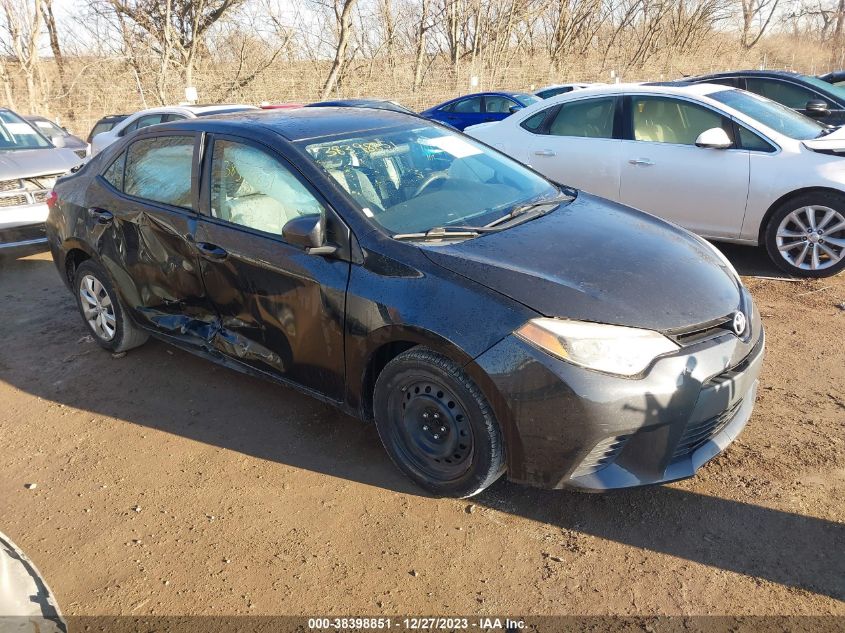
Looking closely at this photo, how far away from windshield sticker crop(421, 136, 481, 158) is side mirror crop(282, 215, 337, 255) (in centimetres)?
109

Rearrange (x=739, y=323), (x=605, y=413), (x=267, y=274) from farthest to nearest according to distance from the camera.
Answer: (x=267, y=274) → (x=739, y=323) → (x=605, y=413)

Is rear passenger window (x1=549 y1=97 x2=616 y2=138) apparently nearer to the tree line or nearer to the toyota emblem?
the toyota emblem

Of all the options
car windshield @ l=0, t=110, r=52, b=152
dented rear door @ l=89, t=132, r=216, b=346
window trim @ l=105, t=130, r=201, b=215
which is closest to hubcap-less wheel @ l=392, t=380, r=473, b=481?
dented rear door @ l=89, t=132, r=216, b=346

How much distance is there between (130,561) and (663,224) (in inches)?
120

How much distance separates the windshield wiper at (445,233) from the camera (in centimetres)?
302

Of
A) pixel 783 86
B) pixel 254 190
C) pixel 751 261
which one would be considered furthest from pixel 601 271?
pixel 783 86

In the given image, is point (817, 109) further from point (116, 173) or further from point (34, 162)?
point (34, 162)

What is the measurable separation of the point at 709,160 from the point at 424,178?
11.1 feet

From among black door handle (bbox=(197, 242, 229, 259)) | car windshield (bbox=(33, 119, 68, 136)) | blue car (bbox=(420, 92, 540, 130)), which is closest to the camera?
black door handle (bbox=(197, 242, 229, 259))

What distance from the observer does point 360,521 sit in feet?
9.52

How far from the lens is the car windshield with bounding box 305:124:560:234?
3223 mm

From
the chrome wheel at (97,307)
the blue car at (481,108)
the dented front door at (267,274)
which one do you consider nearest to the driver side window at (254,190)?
the dented front door at (267,274)

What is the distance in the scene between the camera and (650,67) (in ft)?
104

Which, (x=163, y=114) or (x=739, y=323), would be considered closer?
(x=739, y=323)
